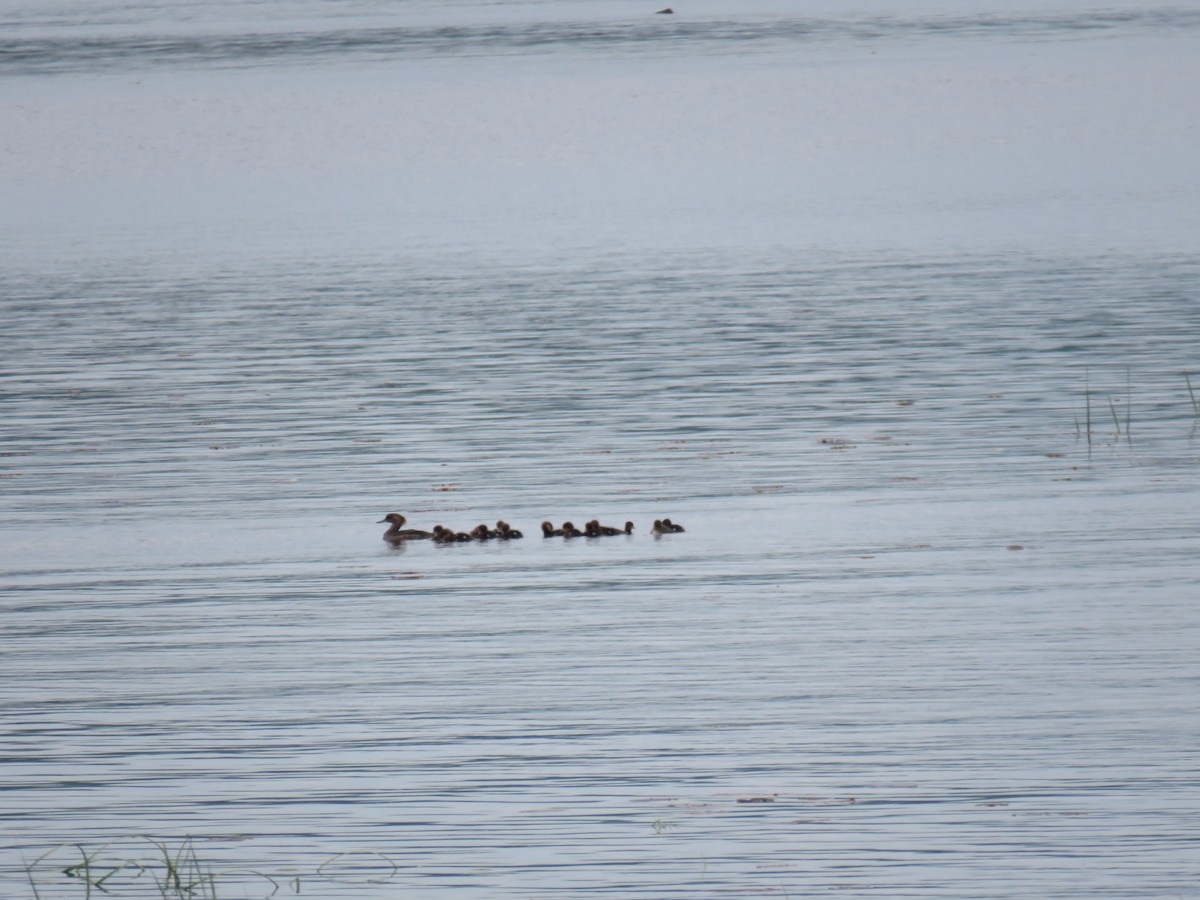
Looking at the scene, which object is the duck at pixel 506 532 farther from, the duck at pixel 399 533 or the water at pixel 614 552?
the duck at pixel 399 533

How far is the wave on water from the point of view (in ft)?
251

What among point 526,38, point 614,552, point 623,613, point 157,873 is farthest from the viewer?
point 526,38

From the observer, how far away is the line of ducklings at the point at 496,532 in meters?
13.4

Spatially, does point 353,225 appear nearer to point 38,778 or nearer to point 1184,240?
point 1184,240

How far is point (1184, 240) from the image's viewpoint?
31.2 meters

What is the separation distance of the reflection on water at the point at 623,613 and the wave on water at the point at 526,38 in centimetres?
5589

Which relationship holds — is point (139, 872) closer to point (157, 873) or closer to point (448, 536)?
point (157, 873)

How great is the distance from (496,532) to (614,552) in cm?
84

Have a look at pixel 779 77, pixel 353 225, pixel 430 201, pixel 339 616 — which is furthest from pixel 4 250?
pixel 779 77

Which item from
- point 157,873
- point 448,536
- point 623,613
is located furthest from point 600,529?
→ point 157,873

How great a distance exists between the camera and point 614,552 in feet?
43.4

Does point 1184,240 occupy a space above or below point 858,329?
above

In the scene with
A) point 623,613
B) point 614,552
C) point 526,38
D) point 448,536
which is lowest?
point 623,613

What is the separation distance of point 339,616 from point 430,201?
3306cm
